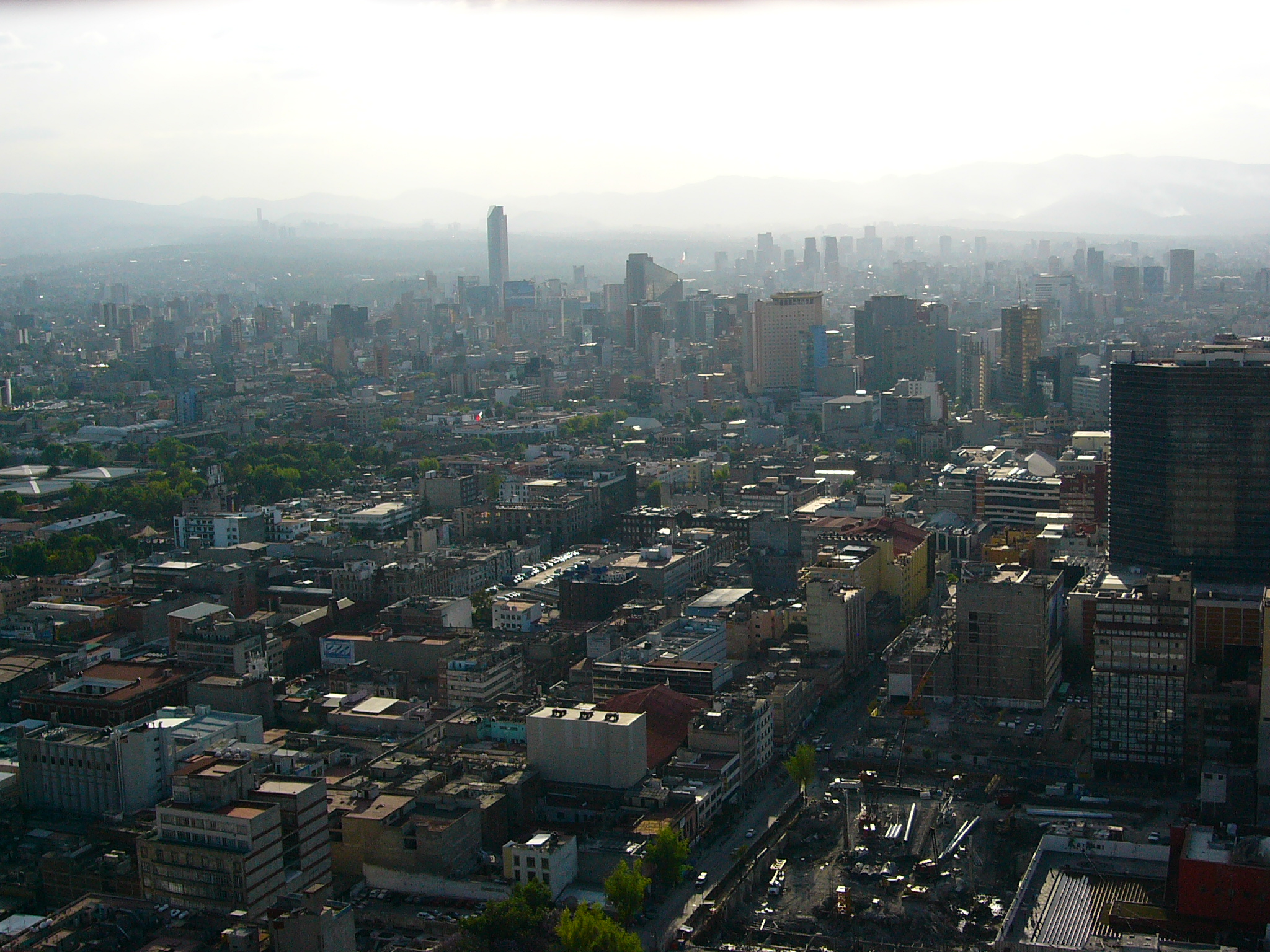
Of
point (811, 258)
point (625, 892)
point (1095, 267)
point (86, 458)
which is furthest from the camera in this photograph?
point (811, 258)

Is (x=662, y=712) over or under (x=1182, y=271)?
under

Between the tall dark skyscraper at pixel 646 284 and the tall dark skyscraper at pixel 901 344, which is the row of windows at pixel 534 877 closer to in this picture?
the tall dark skyscraper at pixel 901 344

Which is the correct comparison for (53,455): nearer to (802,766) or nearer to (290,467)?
(290,467)

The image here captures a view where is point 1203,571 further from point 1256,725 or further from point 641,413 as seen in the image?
point 641,413

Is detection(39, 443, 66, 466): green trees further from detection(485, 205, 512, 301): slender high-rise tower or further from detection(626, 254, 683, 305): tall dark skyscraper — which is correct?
detection(485, 205, 512, 301): slender high-rise tower

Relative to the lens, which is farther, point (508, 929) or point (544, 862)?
point (544, 862)

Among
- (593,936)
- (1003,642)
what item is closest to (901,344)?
(1003,642)

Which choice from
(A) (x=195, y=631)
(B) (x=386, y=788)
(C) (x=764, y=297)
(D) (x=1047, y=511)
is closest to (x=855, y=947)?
(B) (x=386, y=788)
